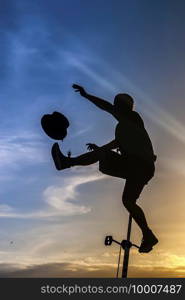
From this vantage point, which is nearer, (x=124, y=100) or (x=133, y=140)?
(x=133, y=140)

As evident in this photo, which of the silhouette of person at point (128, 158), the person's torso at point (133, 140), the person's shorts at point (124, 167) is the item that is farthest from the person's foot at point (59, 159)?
the person's torso at point (133, 140)

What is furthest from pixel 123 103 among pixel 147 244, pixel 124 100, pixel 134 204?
pixel 147 244

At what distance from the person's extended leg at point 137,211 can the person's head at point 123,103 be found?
7.47 ft

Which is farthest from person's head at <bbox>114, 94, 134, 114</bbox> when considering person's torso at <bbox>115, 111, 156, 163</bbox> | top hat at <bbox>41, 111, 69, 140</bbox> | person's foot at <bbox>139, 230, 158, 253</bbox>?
person's foot at <bbox>139, 230, 158, 253</bbox>

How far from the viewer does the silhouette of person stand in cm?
2022

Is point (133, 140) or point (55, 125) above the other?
point (55, 125)

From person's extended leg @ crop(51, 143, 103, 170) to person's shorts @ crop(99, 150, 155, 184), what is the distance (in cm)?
24

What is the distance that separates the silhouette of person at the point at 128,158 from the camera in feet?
66.3

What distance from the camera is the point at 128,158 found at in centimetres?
2027

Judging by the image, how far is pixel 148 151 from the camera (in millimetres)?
20344

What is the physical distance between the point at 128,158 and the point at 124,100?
1.88 meters

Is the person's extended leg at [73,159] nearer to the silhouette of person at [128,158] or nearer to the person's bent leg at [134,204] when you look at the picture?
the silhouette of person at [128,158]

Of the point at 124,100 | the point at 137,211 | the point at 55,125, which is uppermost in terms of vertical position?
the point at 124,100

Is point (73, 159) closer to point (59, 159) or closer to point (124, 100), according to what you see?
point (59, 159)
